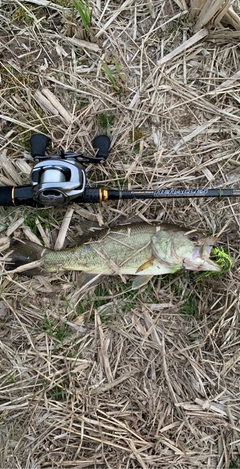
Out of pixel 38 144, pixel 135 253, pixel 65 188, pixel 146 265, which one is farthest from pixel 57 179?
pixel 146 265

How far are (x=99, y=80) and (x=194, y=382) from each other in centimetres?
263

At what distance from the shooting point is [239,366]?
133 inches

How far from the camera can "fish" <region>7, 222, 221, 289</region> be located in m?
3.20

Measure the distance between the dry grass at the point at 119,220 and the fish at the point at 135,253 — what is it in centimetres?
18

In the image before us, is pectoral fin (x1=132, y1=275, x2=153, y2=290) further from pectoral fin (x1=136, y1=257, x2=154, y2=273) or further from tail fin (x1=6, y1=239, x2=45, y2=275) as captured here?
tail fin (x1=6, y1=239, x2=45, y2=275)

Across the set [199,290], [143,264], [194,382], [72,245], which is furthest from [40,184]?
[194,382]

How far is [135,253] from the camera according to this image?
3275 mm

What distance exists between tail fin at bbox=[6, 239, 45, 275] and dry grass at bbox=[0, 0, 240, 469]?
113 millimetres

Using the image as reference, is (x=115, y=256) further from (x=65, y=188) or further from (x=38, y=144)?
(x=38, y=144)

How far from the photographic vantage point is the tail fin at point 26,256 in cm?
333

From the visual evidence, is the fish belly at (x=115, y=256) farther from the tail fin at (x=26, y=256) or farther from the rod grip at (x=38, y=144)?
the rod grip at (x=38, y=144)

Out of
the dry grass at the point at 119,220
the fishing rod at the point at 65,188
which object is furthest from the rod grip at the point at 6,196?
the dry grass at the point at 119,220

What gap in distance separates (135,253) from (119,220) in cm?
36

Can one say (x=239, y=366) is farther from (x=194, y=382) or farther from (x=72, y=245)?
(x=72, y=245)
